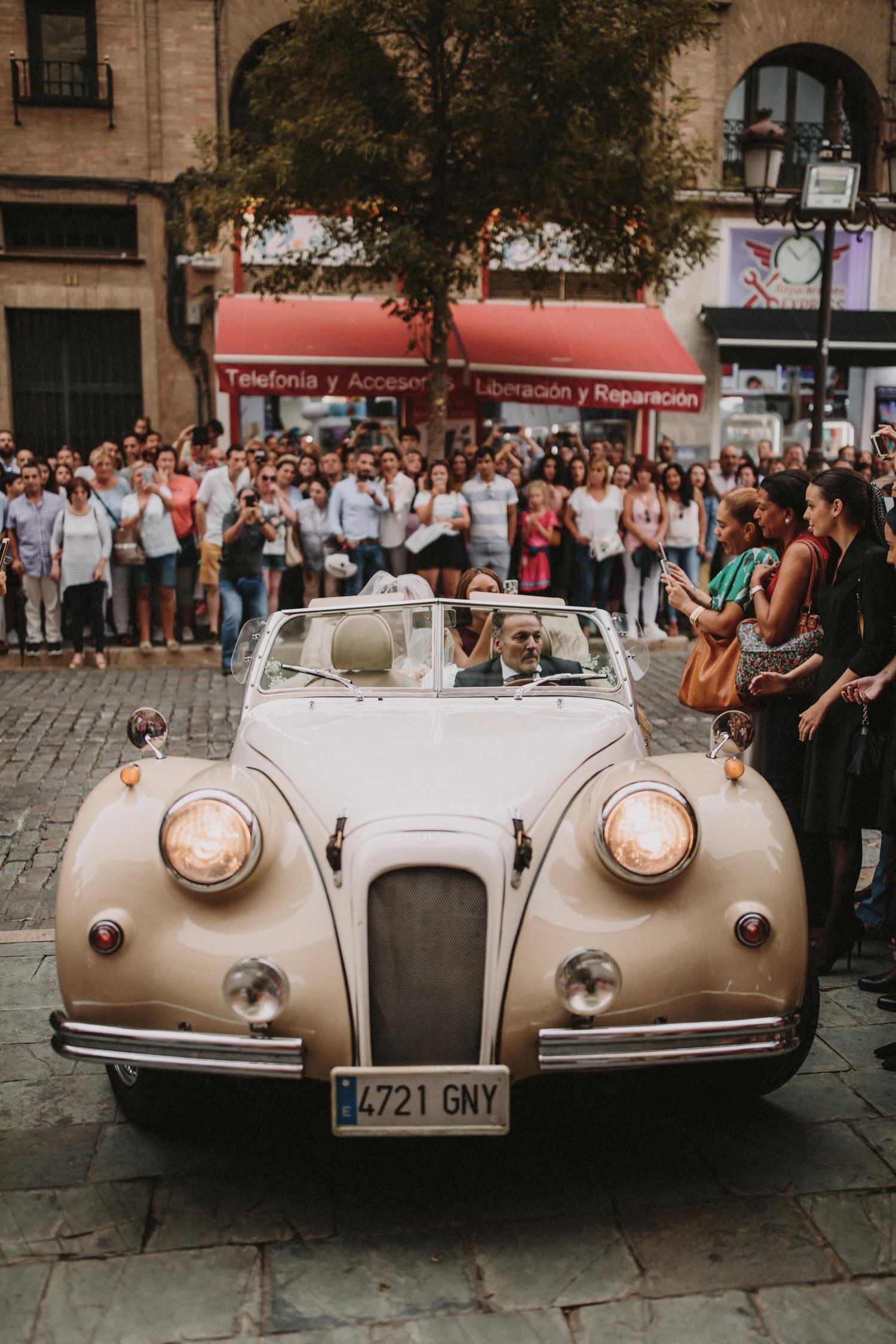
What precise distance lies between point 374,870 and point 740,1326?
137 cm

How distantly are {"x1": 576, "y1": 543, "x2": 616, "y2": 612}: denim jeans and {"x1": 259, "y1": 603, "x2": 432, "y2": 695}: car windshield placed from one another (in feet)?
26.2

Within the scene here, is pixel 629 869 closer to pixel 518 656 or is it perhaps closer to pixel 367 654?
pixel 518 656

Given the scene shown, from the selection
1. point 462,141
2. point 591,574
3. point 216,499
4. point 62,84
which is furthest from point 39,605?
point 62,84

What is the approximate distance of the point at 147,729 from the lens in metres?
4.25

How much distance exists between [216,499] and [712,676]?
744cm

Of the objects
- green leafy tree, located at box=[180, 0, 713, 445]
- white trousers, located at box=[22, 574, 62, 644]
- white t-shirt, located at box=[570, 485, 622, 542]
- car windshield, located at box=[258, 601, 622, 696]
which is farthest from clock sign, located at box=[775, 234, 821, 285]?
car windshield, located at box=[258, 601, 622, 696]

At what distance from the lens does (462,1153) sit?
11.7 ft

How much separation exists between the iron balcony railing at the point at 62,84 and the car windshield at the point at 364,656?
15910 mm

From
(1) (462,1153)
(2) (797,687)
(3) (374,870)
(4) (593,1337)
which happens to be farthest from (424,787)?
(2) (797,687)

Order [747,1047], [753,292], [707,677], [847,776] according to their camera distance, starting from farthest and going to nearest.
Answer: [753,292]
[707,677]
[847,776]
[747,1047]

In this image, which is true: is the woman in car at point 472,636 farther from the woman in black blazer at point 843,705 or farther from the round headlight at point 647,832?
the round headlight at point 647,832

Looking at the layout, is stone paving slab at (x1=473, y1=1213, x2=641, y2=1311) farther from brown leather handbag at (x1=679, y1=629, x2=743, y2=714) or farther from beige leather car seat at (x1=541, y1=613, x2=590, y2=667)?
brown leather handbag at (x1=679, y1=629, x2=743, y2=714)

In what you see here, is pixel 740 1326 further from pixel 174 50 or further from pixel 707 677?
pixel 174 50

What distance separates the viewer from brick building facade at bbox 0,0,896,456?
58.7 ft
